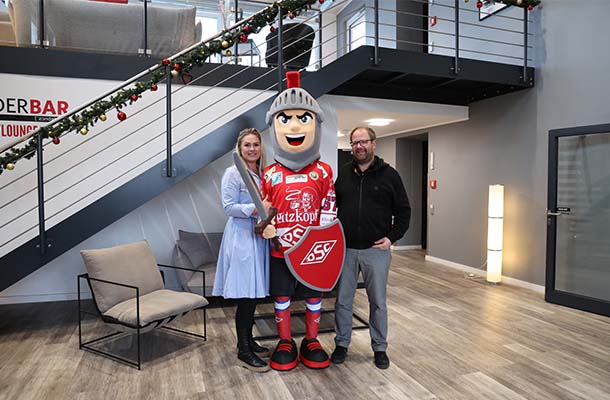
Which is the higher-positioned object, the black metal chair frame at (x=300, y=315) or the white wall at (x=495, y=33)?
the white wall at (x=495, y=33)

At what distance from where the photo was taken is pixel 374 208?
2.84m

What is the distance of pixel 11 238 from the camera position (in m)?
4.22

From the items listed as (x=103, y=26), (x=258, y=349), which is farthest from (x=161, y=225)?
(x=258, y=349)

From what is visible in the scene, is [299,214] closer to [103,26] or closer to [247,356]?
[247,356]

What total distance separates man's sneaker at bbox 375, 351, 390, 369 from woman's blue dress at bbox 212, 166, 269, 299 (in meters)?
0.86

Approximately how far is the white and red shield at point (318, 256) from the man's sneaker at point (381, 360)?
598 millimetres

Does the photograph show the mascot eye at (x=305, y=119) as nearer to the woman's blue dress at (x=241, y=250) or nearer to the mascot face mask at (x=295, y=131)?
the mascot face mask at (x=295, y=131)

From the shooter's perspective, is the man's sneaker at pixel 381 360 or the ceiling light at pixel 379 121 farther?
the ceiling light at pixel 379 121

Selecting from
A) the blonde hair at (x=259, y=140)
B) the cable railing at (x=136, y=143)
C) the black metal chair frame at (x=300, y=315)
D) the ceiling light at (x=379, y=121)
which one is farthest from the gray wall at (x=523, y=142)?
the blonde hair at (x=259, y=140)

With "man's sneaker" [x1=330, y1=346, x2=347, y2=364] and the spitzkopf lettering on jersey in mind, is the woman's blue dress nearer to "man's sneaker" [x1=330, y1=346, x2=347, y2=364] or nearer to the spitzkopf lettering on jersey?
the spitzkopf lettering on jersey

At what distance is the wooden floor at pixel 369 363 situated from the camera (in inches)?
102

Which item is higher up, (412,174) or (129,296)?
(412,174)

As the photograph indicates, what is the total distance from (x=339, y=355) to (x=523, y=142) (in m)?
3.62

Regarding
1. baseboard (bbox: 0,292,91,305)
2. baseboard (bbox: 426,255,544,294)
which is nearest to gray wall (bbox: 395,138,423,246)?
baseboard (bbox: 426,255,544,294)
